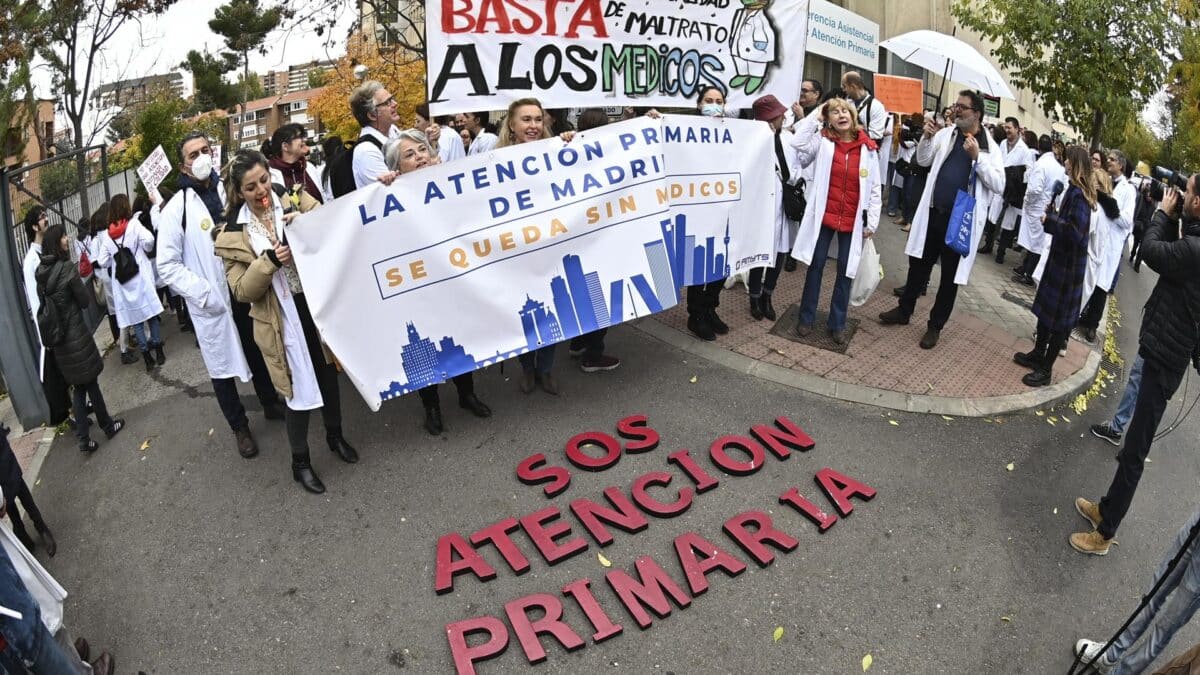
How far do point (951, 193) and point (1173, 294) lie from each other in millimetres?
2558

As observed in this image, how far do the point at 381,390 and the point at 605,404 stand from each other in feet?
5.45

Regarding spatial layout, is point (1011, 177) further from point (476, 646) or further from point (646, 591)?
point (476, 646)

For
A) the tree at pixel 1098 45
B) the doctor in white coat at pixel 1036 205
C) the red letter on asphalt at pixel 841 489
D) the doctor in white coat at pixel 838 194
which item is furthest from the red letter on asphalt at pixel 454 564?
the tree at pixel 1098 45

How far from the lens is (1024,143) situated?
36.8 feet

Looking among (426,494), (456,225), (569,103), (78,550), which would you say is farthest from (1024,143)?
(78,550)

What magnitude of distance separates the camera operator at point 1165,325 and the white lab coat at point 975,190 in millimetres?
2258

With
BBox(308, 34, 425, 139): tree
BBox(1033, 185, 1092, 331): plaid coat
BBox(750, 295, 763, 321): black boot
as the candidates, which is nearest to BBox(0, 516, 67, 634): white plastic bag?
BBox(750, 295, 763, 321): black boot

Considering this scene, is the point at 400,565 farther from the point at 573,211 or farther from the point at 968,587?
the point at 968,587

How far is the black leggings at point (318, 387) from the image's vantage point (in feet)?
14.6

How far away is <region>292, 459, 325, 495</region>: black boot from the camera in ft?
15.3

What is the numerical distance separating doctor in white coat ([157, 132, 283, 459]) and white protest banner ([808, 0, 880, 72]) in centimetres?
1312

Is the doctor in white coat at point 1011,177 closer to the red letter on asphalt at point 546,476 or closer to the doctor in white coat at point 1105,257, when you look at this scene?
the doctor in white coat at point 1105,257

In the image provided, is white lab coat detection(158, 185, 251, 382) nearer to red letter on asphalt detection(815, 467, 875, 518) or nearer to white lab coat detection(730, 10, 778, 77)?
red letter on asphalt detection(815, 467, 875, 518)

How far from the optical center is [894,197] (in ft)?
40.5
